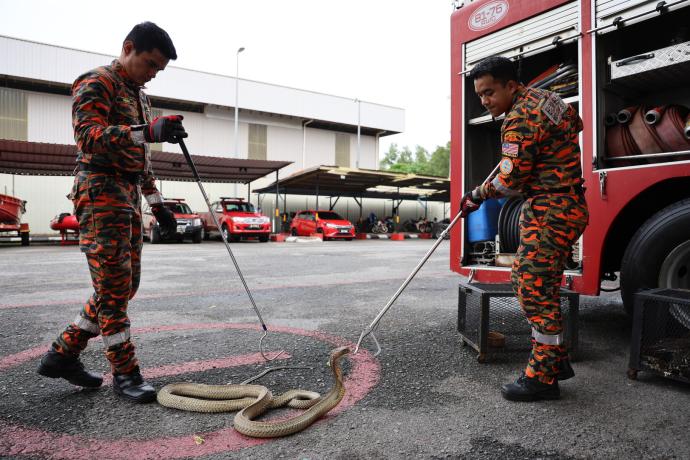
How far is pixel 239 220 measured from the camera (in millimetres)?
18828

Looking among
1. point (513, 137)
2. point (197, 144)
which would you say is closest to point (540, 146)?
point (513, 137)

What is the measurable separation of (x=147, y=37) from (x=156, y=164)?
62.6 feet

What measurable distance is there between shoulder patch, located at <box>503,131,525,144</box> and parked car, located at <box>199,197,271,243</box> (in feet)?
55.0

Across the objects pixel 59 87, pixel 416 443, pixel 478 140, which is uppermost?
pixel 59 87

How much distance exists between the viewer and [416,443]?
7.13ft

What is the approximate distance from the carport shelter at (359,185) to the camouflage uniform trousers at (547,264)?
18341 mm

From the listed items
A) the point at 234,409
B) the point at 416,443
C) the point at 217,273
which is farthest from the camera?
the point at 217,273

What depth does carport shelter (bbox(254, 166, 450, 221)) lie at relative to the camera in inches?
886

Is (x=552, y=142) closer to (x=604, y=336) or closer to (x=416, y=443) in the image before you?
(x=416, y=443)

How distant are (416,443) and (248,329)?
2.42 meters

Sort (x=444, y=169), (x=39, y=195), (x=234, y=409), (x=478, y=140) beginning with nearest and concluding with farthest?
(x=234, y=409), (x=478, y=140), (x=39, y=195), (x=444, y=169)

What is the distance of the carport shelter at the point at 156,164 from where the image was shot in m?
17.0

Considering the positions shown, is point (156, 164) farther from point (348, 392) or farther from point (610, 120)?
point (348, 392)

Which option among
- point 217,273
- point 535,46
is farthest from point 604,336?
point 217,273
